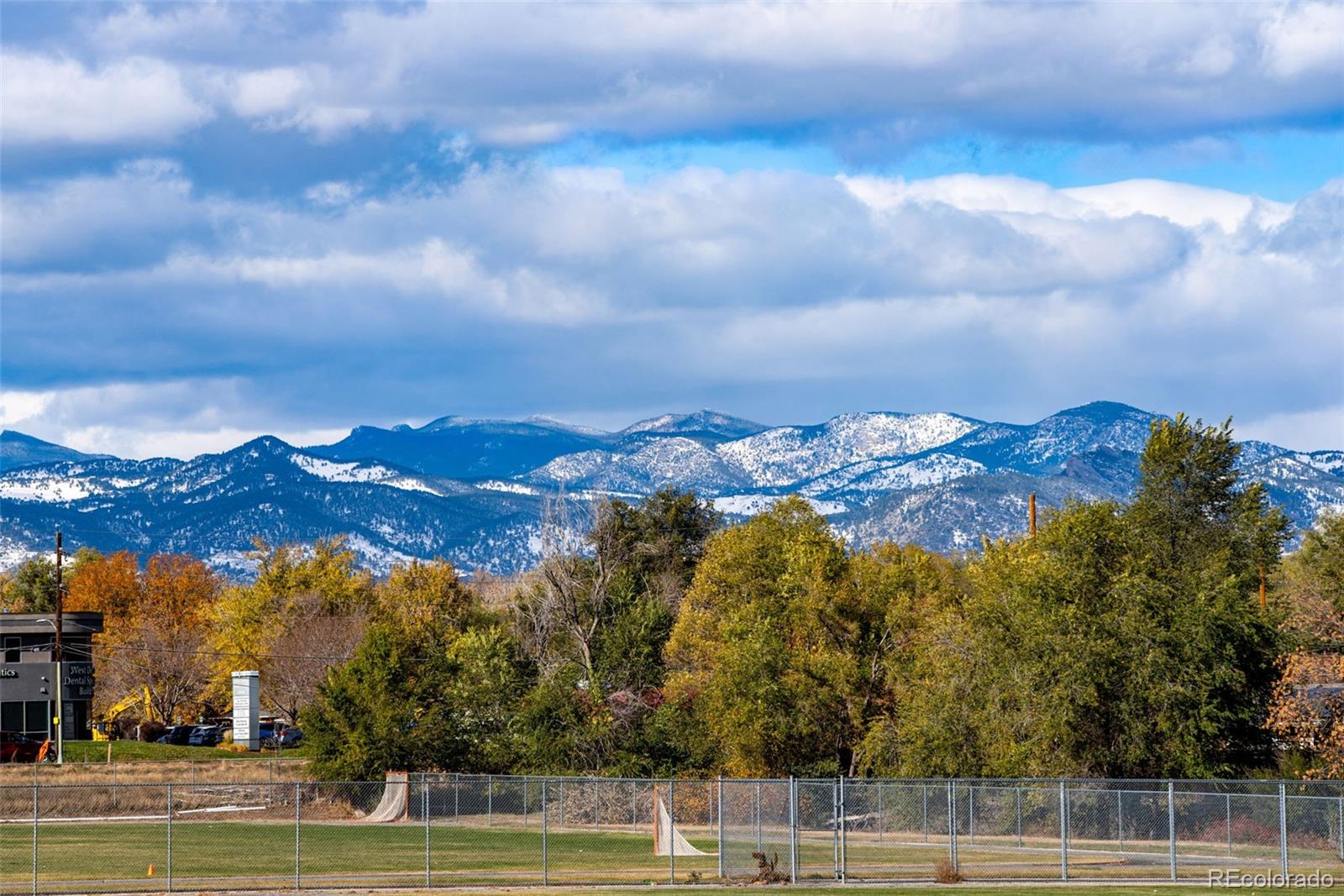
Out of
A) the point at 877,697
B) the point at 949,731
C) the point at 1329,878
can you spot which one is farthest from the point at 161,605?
the point at 1329,878

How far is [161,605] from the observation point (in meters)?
138

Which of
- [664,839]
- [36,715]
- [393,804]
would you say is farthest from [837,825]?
[36,715]

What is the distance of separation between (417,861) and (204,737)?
6144 cm

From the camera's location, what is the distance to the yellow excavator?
121m

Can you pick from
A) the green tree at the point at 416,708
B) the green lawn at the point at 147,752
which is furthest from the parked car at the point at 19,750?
the green tree at the point at 416,708

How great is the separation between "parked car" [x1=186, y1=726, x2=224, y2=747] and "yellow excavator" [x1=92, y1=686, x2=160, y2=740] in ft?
49.9

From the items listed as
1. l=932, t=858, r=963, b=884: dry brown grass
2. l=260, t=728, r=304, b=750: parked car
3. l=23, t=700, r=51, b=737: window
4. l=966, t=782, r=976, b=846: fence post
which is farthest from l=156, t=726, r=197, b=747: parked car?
l=932, t=858, r=963, b=884: dry brown grass

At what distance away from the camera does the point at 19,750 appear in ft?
303

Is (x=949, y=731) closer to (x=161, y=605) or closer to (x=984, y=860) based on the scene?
(x=984, y=860)

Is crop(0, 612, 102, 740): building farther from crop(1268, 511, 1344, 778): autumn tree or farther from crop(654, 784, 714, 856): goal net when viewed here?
crop(1268, 511, 1344, 778): autumn tree

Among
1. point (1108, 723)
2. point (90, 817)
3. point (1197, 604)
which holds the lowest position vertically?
point (90, 817)

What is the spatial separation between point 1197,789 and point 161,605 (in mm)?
103359

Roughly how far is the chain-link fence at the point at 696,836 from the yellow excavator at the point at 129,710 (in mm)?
50915

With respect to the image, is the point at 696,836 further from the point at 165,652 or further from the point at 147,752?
the point at 165,652
